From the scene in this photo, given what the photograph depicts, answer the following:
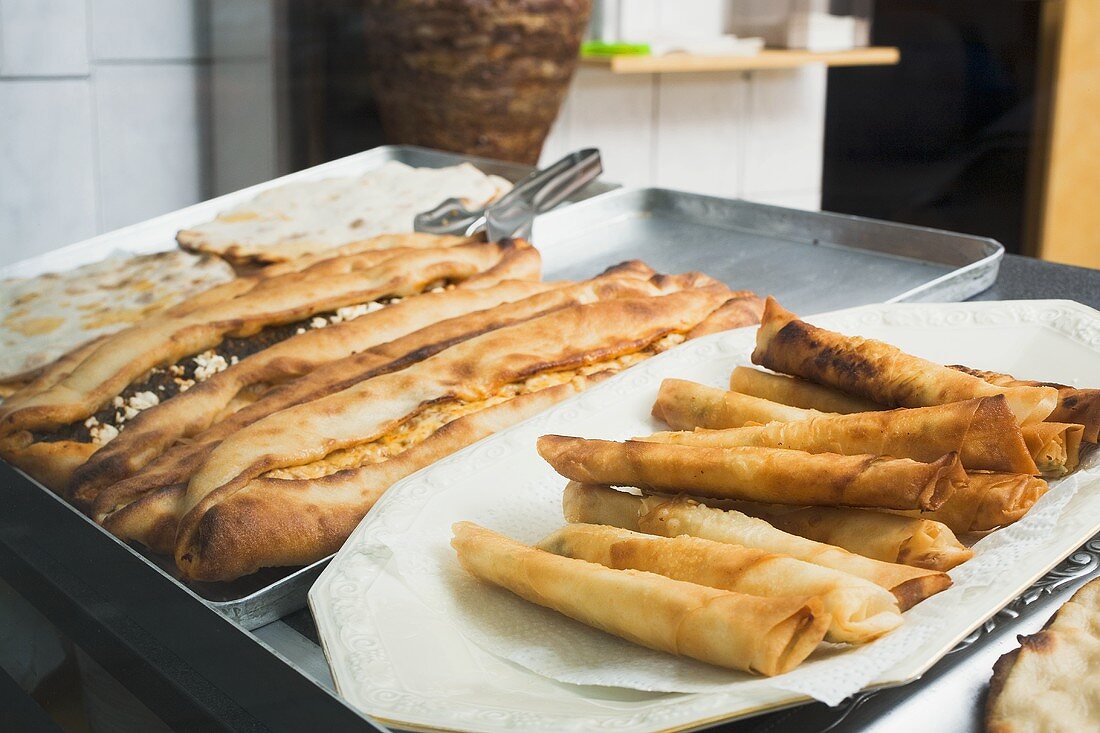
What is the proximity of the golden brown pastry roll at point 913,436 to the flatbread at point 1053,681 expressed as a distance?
113 mm

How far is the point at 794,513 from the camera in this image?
632 mm

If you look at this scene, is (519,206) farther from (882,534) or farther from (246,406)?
(882,534)

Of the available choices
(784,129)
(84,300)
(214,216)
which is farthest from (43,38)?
(784,129)

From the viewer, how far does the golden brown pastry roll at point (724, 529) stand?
530mm

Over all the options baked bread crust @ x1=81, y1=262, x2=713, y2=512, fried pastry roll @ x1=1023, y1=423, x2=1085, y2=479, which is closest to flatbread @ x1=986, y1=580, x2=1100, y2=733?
fried pastry roll @ x1=1023, y1=423, x2=1085, y2=479

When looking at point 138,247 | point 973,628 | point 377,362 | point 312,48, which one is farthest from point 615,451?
point 312,48

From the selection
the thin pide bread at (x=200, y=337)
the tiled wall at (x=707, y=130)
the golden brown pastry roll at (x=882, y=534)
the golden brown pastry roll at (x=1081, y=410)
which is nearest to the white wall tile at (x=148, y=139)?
the thin pide bread at (x=200, y=337)

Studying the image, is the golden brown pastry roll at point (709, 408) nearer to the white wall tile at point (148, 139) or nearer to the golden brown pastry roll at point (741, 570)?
the golden brown pastry roll at point (741, 570)

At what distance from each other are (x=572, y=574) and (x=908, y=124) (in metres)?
2.87

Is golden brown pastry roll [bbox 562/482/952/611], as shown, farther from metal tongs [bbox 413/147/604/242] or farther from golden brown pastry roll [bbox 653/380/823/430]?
metal tongs [bbox 413/147/604/242]

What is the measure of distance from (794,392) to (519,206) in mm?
712

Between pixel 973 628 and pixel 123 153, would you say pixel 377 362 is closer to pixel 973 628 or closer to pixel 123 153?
pixel 123 153

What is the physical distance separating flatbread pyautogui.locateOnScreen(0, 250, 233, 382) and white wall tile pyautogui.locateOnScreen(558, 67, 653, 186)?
6.93 ft

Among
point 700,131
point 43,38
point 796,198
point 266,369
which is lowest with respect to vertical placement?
point 796,198
